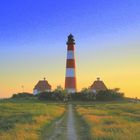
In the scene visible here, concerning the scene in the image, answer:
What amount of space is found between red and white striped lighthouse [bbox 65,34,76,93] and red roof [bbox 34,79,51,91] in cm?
2242

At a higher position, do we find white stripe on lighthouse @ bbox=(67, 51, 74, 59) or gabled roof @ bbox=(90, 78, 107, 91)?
white stripe on lighthouse @ bbox=(67, 51, 74, 59)

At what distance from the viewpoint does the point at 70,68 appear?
10231 centimetres

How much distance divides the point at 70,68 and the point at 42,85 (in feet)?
91.5

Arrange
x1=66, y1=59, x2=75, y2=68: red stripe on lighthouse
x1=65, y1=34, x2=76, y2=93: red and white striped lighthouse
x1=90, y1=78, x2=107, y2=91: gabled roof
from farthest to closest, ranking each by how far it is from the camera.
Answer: x1=90, y1=78, x2=107, y2=91: gabled roof, x1=66, y1=59, x2=75, y2=68: red stripe on lighthouse, x1=65, y1=34, x2=76, y2=93: red and white striped lighthouse

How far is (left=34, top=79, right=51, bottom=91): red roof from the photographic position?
12724cm

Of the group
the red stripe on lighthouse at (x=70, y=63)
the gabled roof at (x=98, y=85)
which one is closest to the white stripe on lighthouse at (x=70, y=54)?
the red stripe on lighthouse at (x=70, y=63)

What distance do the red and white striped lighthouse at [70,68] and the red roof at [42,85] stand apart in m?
22.4

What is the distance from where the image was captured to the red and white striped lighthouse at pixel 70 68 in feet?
336

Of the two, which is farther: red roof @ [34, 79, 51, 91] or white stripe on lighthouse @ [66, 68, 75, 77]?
red roof @ [34, 79, 51, 91]

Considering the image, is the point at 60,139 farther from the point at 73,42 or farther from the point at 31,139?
the point at 73,42

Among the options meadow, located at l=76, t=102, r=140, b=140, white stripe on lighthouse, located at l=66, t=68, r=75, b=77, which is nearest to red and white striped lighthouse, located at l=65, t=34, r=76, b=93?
white stripe on lighthouse, located at l=66, t=68, r=75, b=77

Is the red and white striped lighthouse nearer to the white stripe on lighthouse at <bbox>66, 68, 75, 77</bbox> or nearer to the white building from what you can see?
the white stripe on lighthouse at <bbox>66, 68, 75, 77</bbox>

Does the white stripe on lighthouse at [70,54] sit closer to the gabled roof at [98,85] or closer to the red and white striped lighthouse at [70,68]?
the red and white striped lighthouse at [70,68]

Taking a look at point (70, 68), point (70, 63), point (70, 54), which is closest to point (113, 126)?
point (70, 68)
